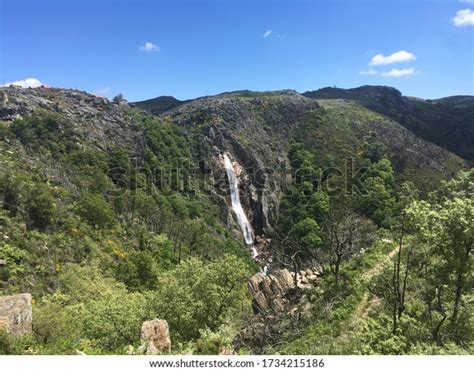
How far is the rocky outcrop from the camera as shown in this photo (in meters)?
28.7

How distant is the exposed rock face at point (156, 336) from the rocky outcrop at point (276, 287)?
12.7 metres

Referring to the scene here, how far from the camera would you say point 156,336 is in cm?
1609

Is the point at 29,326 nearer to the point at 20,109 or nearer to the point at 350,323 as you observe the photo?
the point at 350,323

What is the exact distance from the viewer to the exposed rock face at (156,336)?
50.3 ft

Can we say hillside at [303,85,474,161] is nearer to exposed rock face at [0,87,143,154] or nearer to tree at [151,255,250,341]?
exposed rock face at [0,87,143,154]

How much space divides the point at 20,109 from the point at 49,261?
52107mm

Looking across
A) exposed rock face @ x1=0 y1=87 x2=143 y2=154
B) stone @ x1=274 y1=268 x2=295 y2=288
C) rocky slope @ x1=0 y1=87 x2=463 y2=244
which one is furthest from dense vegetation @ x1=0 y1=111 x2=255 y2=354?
rocky slope @ x1=0 y1=87 x2=463 y2=244

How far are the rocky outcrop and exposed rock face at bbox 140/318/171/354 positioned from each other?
12.7 metres

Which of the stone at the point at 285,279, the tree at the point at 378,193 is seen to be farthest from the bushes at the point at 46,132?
the tree at the point at 378,193

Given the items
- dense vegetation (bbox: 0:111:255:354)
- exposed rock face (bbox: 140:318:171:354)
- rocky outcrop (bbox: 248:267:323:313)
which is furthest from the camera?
rocky outcrop (bbox: 248:267:323:313)

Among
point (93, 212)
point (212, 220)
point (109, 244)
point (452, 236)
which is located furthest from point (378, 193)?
point (452, 236)

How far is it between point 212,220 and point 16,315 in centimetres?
7425

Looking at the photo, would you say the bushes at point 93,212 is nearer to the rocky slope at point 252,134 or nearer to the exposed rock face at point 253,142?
the rocky slope at point 252,134
